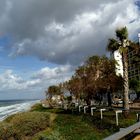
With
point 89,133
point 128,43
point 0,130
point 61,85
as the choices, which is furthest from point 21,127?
point 61,85

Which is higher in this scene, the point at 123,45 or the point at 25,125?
the point at 123,45

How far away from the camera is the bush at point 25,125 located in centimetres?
2550

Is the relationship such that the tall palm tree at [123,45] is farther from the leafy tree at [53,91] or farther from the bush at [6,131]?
the leafy tree at [53,91]

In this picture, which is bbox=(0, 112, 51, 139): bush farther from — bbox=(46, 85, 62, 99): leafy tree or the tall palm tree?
bbox=(46, 85, 62, 99): leafy tree

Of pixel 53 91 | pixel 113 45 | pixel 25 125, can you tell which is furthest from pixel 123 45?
pixel 53 91

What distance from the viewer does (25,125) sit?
27.7 meters

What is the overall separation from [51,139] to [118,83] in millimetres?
44905

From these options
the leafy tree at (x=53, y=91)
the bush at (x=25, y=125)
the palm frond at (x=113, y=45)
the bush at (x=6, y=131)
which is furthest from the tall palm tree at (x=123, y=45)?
the leafy tree at (x=53, y=91)

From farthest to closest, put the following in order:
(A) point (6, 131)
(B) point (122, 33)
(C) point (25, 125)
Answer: (B) point (122, 33) → (C) point (25, 125) → (A) point (6, 131)

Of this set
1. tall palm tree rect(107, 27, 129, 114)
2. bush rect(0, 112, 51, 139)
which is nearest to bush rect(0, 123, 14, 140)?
bush rect(0, 112, 51, 139)

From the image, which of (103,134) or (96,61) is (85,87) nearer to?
(96,61)

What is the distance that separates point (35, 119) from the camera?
1148 inches

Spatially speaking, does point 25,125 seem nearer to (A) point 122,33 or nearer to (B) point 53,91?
(A) point 122,33

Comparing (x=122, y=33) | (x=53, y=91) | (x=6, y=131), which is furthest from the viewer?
(x=53, y=91)
